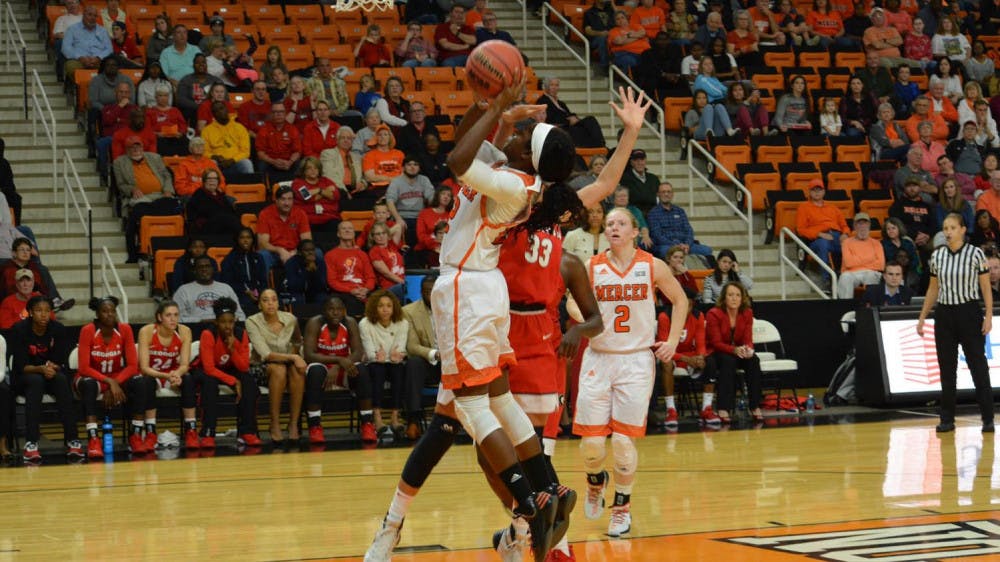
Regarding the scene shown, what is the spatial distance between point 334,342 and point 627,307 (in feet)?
17.0

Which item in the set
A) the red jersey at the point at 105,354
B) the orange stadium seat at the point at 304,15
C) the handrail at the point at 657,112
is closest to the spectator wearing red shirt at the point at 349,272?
the red jersey at the point at 105,354

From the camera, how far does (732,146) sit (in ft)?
58.7

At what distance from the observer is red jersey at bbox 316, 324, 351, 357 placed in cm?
1233

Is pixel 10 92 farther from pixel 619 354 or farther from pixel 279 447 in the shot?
pixel 619 354

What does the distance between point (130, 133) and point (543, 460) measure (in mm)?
10242

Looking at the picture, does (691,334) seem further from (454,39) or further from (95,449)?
(454,39)

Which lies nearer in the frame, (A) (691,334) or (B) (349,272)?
(A) (691,334)

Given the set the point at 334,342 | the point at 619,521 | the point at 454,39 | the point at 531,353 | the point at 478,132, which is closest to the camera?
the point at 478,132

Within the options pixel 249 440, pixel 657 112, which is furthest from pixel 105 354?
pixel 657 112

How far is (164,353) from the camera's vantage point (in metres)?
11.8

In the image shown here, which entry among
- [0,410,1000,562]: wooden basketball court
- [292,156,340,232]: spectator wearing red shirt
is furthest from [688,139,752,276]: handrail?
[0,410,1000,562]: wooden basketball court

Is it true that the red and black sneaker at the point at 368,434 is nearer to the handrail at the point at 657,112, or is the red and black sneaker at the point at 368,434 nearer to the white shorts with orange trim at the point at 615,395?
the white shorts with orange trim at the point at 615,395

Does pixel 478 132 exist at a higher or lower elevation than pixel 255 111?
lower

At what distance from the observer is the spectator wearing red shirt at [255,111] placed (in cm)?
1573
